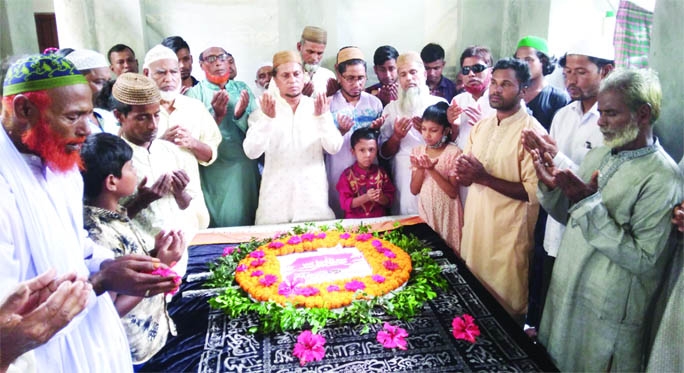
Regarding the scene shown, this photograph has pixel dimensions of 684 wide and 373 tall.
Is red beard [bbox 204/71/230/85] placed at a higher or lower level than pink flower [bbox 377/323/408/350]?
higher

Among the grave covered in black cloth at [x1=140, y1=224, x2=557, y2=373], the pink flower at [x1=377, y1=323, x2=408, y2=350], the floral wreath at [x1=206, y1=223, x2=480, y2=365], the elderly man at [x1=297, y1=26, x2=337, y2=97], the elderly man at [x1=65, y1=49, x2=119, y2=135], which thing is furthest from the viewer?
the elderly man at [x1=297, y1=26, x2=337, y2=97]

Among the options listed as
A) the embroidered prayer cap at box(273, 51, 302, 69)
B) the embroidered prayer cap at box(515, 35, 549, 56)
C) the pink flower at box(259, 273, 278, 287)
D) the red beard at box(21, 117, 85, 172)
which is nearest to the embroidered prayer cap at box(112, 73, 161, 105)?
the red beard at box(21, 117, 85, 172)

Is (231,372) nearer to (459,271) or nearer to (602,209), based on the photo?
(459,271)

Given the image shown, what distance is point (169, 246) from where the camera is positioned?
83.3 inches

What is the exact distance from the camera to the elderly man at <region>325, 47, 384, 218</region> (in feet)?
14.0

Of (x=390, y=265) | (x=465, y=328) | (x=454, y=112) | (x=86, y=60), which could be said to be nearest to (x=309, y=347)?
(x=465, y=328)

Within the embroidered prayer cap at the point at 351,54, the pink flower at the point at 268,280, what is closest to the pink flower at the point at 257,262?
the pink flower at the point at 268,280

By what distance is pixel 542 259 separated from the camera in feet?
12.5

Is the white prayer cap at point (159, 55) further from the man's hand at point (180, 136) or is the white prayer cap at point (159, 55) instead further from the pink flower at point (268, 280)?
the pink flower at point (268, 280)

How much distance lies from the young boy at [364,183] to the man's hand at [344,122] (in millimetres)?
91

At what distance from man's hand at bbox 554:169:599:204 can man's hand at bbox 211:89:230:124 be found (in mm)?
2842

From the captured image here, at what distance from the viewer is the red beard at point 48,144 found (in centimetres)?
167

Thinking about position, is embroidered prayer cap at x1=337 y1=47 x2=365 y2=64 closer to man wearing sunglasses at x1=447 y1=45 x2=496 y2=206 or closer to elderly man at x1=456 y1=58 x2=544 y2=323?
man wearing sunglasses at x1=447 y1=45 x2=496 y2=206

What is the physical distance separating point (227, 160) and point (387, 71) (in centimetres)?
174
